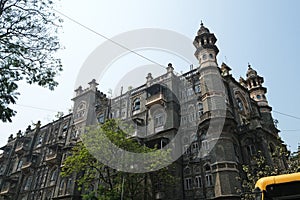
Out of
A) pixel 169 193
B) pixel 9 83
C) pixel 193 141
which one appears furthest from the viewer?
pixel 193 141

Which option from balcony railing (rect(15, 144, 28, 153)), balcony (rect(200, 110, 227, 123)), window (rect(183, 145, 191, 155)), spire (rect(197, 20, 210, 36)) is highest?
spire (rect(197, 20, 210, 36))

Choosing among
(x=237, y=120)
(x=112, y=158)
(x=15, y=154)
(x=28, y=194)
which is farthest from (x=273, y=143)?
(x=15, y=154)

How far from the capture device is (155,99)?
26969mm

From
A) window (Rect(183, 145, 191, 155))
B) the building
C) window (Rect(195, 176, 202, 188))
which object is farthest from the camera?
A: window (Rect(183, 145, 191, 155))

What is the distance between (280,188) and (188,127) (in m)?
17.7

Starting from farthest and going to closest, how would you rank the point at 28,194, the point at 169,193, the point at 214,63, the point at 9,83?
the point at 28,194
the point at 214,63
the point at 169,193
the point at 9,83

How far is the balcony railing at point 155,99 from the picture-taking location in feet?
86.8

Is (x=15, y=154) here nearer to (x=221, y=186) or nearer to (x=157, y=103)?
(x=157, y=103)

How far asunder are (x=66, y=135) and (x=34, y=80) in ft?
82.3

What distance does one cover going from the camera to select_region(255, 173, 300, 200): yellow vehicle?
22.7ft

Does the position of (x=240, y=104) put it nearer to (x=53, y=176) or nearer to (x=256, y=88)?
(x=256, y=88)

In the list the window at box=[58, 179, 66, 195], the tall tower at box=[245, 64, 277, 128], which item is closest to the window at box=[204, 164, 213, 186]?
the tall tower at box=[245, 64, 277, 128]

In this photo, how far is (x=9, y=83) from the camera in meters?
10.6

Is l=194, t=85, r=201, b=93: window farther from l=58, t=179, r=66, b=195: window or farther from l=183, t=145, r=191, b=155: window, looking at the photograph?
l=58, t=179, r=66, b=195: window
